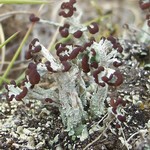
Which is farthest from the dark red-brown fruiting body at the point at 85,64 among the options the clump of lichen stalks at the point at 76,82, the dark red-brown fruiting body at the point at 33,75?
the dark red-brown fruiting body at the point at 33,75

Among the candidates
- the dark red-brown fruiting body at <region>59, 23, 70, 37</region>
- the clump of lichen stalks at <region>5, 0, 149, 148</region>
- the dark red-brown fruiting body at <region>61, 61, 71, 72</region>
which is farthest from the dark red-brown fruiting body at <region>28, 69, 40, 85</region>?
the dark red-brown fruiting body at <region>59, 23, 70, 37</region>

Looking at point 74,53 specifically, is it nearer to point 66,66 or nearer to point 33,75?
point 66,66

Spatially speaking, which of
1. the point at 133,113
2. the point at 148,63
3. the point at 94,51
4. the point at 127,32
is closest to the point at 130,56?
the point at 148,63

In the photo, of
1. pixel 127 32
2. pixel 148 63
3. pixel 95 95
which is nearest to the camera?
pixel 95 95

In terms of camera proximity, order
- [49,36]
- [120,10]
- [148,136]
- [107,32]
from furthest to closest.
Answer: [120,10], [49,36], [107,32], [148,136]

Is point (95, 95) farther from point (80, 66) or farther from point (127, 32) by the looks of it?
point (127, 32)

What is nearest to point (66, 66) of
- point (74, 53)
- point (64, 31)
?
point (74, 53)

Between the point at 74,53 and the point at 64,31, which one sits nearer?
the point at 74,53

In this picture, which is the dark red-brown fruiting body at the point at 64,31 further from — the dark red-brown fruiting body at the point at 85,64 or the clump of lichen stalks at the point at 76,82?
the dark red-brown fruiting body at the point at 85,64
